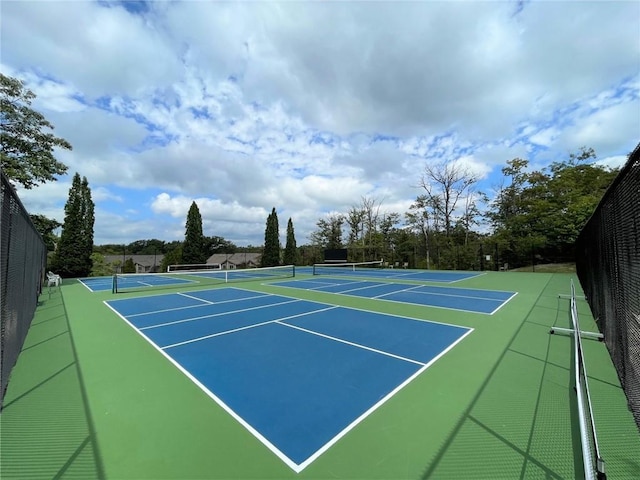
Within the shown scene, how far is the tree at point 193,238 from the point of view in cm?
2969

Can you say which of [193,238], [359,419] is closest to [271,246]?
[193,238]

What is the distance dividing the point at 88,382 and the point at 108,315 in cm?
497

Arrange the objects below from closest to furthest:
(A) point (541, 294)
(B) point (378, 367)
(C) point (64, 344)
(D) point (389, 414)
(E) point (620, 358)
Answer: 1. (D) point (389, 414)
2. (E) point (620, 358)
3. (B) point (378, 367)
4. (C) point (64, 344)
5. (A) point (541, 294)

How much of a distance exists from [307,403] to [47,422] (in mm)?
2689

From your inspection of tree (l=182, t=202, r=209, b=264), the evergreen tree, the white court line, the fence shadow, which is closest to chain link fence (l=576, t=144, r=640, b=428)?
the white court line

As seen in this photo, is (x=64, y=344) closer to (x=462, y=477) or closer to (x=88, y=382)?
(x=88, y=382)

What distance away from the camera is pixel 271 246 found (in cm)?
3422

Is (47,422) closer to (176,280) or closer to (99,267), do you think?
(176,280)

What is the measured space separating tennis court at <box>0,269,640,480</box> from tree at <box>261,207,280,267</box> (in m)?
27.3

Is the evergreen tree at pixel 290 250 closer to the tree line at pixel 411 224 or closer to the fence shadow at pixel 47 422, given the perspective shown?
the tree line at pixel 411 224

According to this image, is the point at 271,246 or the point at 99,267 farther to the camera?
the point at 271,246

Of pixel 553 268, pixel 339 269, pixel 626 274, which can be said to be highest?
pixel 626 274

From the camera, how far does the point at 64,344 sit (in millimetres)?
5676

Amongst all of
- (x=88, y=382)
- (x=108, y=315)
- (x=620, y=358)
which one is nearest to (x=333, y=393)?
(x=88, y=382)
